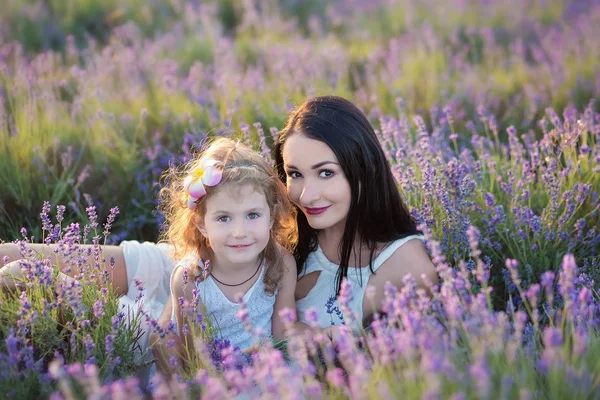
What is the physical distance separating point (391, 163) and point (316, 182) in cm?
105

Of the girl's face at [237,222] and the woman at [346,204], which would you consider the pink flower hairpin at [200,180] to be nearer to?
the girl's face at [237,222]

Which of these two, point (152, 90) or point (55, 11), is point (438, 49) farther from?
point (55, 11)

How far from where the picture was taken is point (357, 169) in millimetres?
3291

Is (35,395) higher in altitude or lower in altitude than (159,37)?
lower

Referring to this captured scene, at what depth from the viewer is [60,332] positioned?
9.29 ft

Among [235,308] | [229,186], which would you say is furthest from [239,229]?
[235,308]

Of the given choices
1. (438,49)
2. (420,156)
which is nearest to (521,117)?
(438,49)

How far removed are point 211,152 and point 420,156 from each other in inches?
43.9

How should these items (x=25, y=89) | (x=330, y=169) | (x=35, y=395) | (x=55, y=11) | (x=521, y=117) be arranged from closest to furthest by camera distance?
(x=35, y=395), (x=330, y=169), (x=25, y=89), (x=521, y=117), (x=55, y=11)

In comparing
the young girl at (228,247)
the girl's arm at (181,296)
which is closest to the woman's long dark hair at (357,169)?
the young girl at (228,247)

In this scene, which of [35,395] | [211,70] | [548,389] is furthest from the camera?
[211,70]

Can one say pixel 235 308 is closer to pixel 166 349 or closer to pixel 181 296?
pixel 181 296

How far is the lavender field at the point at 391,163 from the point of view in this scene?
6.85 ft

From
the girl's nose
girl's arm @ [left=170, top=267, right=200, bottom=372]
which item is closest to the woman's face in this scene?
the girl's nose
